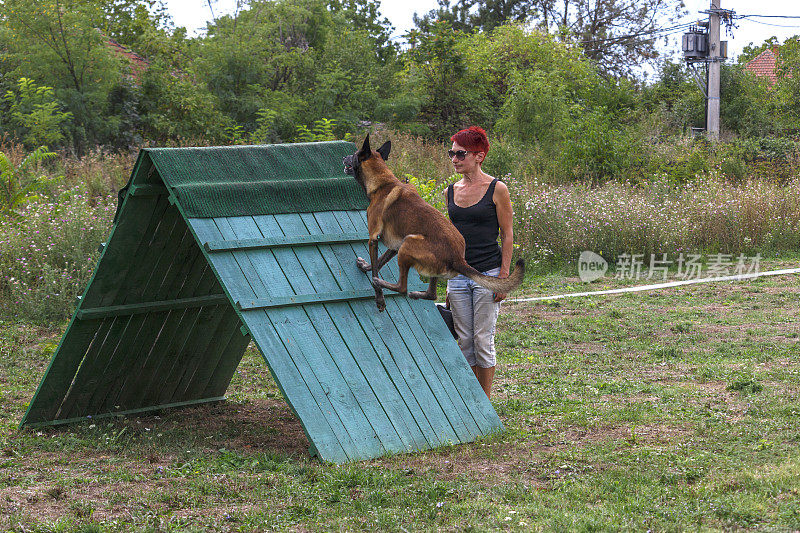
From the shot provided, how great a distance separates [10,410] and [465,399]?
3673mm

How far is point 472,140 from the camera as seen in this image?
534cm

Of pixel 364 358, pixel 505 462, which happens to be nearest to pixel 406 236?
pixel 364 358

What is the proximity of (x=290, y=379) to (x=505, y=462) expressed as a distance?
4.48 feet

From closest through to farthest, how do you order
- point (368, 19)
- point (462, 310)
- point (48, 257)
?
1. point (462, 310)
2. point (48, 257)
3. point (368, 19)

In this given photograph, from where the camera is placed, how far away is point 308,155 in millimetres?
5883

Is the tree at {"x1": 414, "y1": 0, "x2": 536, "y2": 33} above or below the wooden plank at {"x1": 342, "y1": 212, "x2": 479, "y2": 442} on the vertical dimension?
above

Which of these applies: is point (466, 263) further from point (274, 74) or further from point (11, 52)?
point (274, 74)

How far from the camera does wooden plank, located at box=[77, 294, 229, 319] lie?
18.3 feet

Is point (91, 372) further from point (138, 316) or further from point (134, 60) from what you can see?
point (134, 60)

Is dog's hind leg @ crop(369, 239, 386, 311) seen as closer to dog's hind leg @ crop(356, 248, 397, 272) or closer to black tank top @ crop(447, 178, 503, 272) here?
dog's hind leg @ crop(356, 248, 397, 272)

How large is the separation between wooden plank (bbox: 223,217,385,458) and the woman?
40.0 inches

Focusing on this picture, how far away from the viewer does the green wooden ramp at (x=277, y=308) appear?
498 cm

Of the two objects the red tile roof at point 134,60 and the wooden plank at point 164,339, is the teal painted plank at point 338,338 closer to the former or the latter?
the wooden plank at point 164,339

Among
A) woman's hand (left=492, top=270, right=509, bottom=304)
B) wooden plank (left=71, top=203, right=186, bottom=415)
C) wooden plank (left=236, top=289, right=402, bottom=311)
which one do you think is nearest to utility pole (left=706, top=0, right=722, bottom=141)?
woman's hand (left=492, top=270, right=509, bottom=304)
